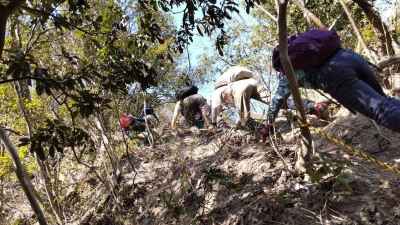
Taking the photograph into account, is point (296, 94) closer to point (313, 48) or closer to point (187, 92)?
point (313, 48)

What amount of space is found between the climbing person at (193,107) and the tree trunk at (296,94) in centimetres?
447

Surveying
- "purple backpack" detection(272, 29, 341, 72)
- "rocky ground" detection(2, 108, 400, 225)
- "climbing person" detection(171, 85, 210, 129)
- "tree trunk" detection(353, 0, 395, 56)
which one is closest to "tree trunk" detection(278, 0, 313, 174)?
"rocky ground" detection(2, 108, 400, 225)

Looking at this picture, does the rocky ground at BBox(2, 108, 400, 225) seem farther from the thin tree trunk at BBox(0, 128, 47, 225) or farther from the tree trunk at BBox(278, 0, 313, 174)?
the thin tree trunk at BBox(0, 128, 47, 225)

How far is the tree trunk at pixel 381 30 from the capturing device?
18.4 feet

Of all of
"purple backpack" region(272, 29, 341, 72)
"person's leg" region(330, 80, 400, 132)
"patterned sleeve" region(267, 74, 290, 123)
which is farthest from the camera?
"patterned sleeve" region(267, 74, 290, 123)

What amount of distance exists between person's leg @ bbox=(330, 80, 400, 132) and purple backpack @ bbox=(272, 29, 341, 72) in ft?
0.87

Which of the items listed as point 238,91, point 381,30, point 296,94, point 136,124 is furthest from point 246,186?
point 136,124

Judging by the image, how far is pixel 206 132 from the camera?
7.77 m

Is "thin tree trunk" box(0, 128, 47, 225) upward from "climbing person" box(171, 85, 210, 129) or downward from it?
downward

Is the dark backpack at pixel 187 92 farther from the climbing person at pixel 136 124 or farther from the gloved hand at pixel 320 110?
the gloved hand at pixel 320 110

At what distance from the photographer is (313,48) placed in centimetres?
A: 338

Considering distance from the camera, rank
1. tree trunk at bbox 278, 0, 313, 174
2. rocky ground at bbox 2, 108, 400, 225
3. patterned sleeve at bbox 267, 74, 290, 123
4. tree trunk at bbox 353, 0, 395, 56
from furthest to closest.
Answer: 1. tree trunk at bbox 353, 0, 395, 56
2. patterned sleeve at bbox 267, 74, 290, 123
3. rocky ground at bbox 2, 108, 400, 225
4. tree trunk at bbox 278, 0, 313, 174

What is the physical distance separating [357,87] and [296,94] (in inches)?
16.8

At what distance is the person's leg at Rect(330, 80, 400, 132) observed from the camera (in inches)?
124
